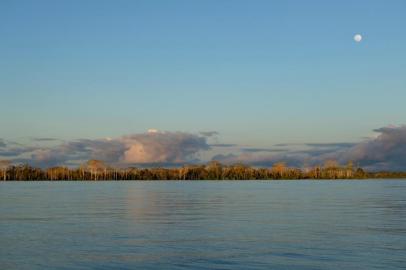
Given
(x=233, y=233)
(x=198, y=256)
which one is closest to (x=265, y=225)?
(x=233, y=233)

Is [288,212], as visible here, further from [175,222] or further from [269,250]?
[269,250]

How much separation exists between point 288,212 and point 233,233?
1738 cm

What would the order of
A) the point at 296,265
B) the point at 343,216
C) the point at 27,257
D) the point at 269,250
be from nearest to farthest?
the point at 296,265, the point at 27,257, the point at 269,250, the point at 343,216

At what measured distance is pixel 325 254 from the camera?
88.8 ft

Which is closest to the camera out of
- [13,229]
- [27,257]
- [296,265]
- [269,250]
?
[296,265]

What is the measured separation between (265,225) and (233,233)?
16.2 ft

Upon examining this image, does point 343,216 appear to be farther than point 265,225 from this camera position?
Yes

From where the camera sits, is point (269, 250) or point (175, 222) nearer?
point (269, 250)

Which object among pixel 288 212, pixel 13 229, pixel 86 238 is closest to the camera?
pixel 86 238

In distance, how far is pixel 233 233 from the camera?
35.0 metres

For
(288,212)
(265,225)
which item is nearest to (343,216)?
(288,212)

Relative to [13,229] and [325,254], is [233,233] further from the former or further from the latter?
[13,229]

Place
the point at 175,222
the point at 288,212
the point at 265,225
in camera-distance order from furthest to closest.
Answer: the point at 288,212, the point at 175,222, the point at 265,225

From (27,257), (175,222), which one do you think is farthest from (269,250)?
(175,222)
